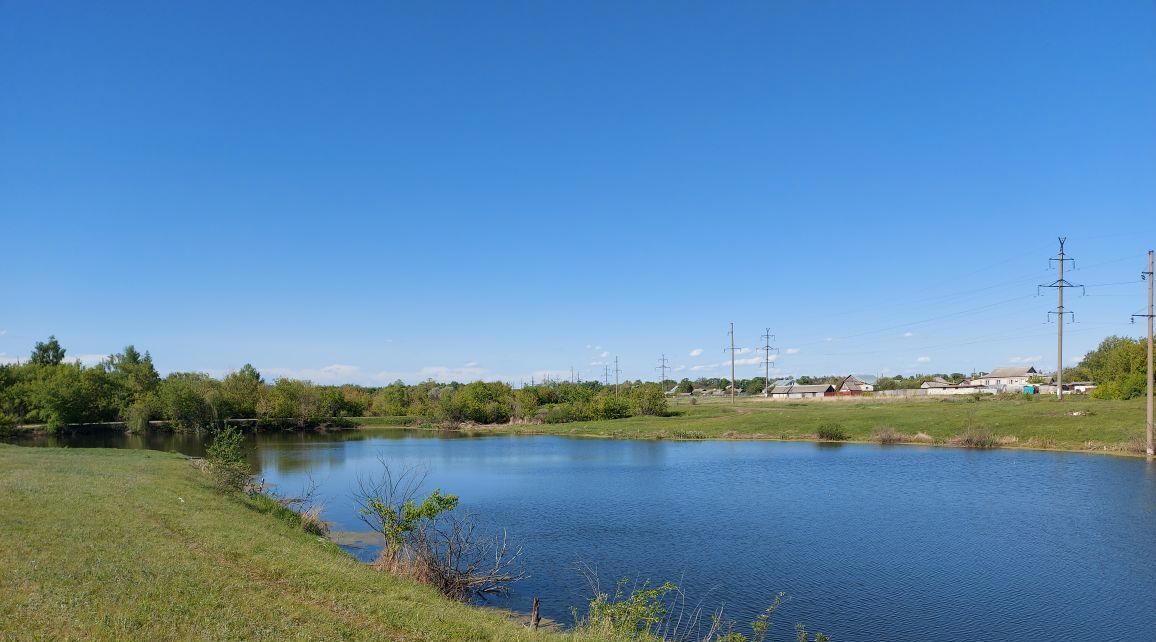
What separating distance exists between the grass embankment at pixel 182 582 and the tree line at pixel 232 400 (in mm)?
79780

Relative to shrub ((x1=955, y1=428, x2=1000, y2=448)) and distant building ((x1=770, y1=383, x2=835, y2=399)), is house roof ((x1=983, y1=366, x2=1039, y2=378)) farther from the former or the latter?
shrub ((x1=955, y1=428, x2=1000, y2=448))

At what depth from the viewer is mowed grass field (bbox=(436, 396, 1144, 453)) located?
5241 cm

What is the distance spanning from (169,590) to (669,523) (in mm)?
21444

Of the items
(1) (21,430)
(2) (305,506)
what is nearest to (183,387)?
(1) (21,430)

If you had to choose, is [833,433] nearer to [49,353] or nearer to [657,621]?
[657,621]

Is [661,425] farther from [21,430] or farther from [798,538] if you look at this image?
[21,430]

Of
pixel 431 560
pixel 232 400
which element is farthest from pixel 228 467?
pixel 232 400

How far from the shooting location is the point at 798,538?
2634cm

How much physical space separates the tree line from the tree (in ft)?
0.52

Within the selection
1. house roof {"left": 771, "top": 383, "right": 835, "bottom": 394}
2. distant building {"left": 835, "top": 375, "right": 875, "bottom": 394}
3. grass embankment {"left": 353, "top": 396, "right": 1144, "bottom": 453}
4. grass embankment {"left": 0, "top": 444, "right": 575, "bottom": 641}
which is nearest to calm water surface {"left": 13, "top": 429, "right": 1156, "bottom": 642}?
grass embankment {"left": 353, "top": 396, "right": 1144, "bottom": 453}

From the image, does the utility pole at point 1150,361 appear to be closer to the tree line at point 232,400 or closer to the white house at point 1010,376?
the tree line at point 232,400

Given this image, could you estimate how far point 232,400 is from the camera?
103 m

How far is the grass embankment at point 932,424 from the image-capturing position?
52.5 meters

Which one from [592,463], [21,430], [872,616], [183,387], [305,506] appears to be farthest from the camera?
[183,387]
